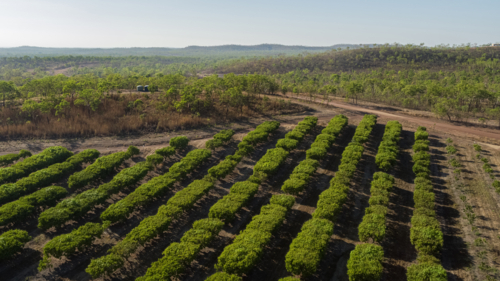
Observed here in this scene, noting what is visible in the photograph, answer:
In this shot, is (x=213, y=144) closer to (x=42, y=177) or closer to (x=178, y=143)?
(x=178, y=143)

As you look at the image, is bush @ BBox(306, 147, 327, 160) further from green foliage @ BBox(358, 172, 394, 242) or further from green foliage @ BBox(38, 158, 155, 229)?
green foliage @ BBox(38, 158, 155, 229)

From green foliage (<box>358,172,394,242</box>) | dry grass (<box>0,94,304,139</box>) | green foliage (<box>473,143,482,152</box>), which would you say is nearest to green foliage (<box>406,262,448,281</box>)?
green foliage (<box>358,172,394,242</box>)

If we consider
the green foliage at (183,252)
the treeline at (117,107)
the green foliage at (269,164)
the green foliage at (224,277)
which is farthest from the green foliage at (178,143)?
the green foliage at (224,277)

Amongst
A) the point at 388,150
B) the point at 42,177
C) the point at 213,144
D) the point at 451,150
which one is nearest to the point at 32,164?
the point at 42,177

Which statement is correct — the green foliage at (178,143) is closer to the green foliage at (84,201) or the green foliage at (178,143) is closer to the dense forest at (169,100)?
the green foliage at (84,201)

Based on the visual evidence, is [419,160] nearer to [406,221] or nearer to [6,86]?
[406,221]

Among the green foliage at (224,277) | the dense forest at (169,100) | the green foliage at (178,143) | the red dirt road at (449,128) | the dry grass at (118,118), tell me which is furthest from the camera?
the dense forest at (169,100)
